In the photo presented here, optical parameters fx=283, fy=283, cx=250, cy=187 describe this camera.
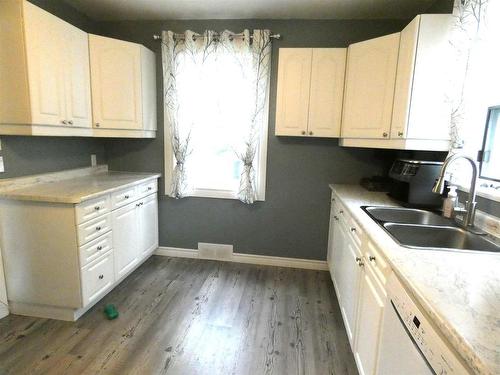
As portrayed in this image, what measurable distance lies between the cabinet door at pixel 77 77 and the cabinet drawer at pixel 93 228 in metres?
0.83

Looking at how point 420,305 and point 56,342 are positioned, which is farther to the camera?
point 56,342

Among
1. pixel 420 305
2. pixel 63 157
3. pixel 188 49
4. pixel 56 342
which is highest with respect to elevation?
pixel 188 49

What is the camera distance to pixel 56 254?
204 centimetres

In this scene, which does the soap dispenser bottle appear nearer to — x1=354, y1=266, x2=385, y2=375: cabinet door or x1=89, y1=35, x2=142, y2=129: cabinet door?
x1=354, y1=266, x2=385, y2=375: cabinet door

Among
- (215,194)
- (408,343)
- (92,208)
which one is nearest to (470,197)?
(408,343)

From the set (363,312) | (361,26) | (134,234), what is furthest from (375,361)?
(361,26)

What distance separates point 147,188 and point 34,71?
1.37 metres

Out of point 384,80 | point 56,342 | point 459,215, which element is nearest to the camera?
point 459,215

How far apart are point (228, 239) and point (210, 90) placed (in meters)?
1.62

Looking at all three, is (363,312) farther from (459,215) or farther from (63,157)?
(63,157)

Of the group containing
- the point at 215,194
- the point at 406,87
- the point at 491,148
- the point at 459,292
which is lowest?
the point at 215,194

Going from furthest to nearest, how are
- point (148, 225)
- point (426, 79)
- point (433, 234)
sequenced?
1. point (148, 225)
2. point (426, 79)
3. point (433, 234)

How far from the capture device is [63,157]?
2.66 metres

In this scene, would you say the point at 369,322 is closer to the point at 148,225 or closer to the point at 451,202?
the point at 451,202
